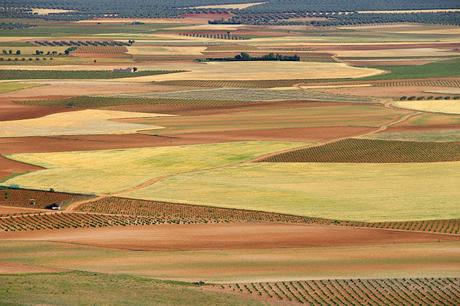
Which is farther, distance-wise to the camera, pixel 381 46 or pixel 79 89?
pixel 381 46

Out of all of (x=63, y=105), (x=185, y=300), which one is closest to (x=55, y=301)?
(x=185, y=300)

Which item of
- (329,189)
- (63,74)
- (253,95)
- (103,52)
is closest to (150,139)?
(329,189)

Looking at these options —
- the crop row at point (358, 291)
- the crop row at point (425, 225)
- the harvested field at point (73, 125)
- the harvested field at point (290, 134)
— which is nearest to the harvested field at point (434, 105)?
the harvested field at point (290, 134)

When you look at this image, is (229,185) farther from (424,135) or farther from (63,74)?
(63,74)

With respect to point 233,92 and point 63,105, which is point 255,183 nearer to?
Answer: point 63,105

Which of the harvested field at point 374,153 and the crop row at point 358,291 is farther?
the harvested field at point 374,153

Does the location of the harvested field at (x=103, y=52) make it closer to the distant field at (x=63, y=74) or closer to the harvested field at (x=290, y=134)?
the distant field at (x=63, y=74)
